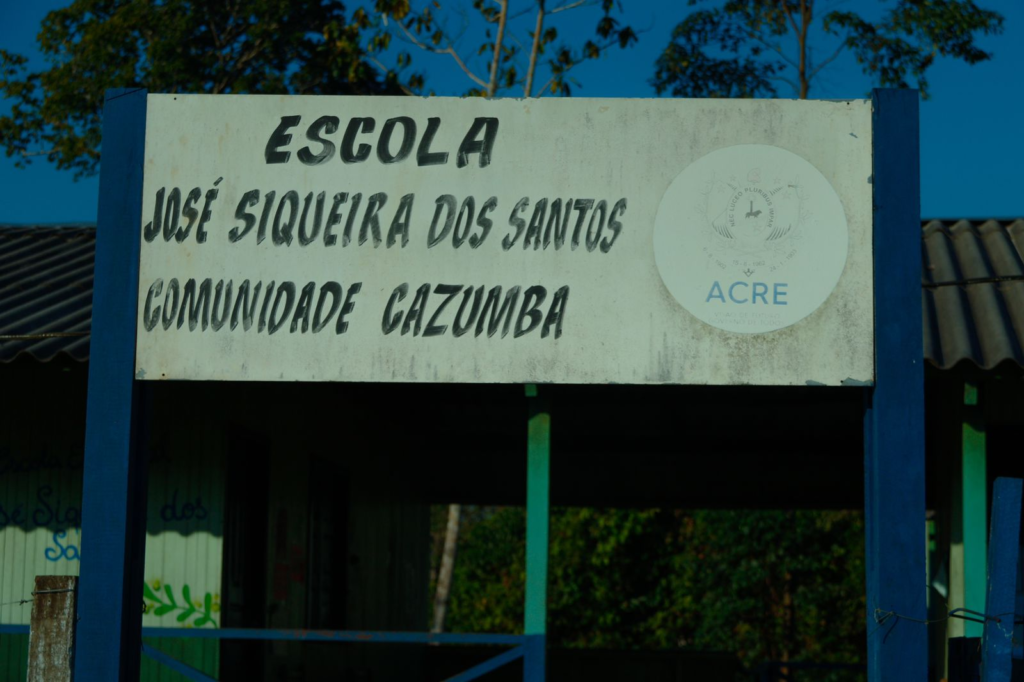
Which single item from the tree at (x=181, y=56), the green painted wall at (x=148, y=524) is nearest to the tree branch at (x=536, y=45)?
the tree at (x=181, y=56)

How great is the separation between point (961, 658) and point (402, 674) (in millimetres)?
9094

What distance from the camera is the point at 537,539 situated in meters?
6.33

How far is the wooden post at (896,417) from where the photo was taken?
18.8ft

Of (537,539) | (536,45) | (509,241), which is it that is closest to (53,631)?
(537,539)

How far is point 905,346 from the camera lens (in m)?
5.92

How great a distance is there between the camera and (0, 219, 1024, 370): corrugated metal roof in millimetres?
7598

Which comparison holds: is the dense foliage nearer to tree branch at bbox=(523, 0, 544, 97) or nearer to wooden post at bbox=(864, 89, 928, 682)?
tree branch at bbox=(523, 0, 544, 97)

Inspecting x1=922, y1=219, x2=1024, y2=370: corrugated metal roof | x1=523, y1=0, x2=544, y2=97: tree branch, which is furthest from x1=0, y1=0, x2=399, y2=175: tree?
x1=922, y1=219, x2=1024, y2=370: corrugated metal roof

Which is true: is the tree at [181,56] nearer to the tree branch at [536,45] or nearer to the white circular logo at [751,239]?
the tree branch at [536,45]

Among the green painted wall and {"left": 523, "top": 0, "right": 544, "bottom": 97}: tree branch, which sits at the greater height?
{"left": 523, "top": 0, "right": 544, "bottom": 97}: tree branch

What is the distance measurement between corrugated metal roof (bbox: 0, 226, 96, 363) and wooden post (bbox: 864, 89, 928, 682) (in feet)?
14.3

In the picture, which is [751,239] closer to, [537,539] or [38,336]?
[537,539]

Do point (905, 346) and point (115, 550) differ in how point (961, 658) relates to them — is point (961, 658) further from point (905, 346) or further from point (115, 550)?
point (115, 550)

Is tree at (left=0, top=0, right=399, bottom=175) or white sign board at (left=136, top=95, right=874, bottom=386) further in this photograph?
tree at (left=0, top=0, right=399, bottom=175)
